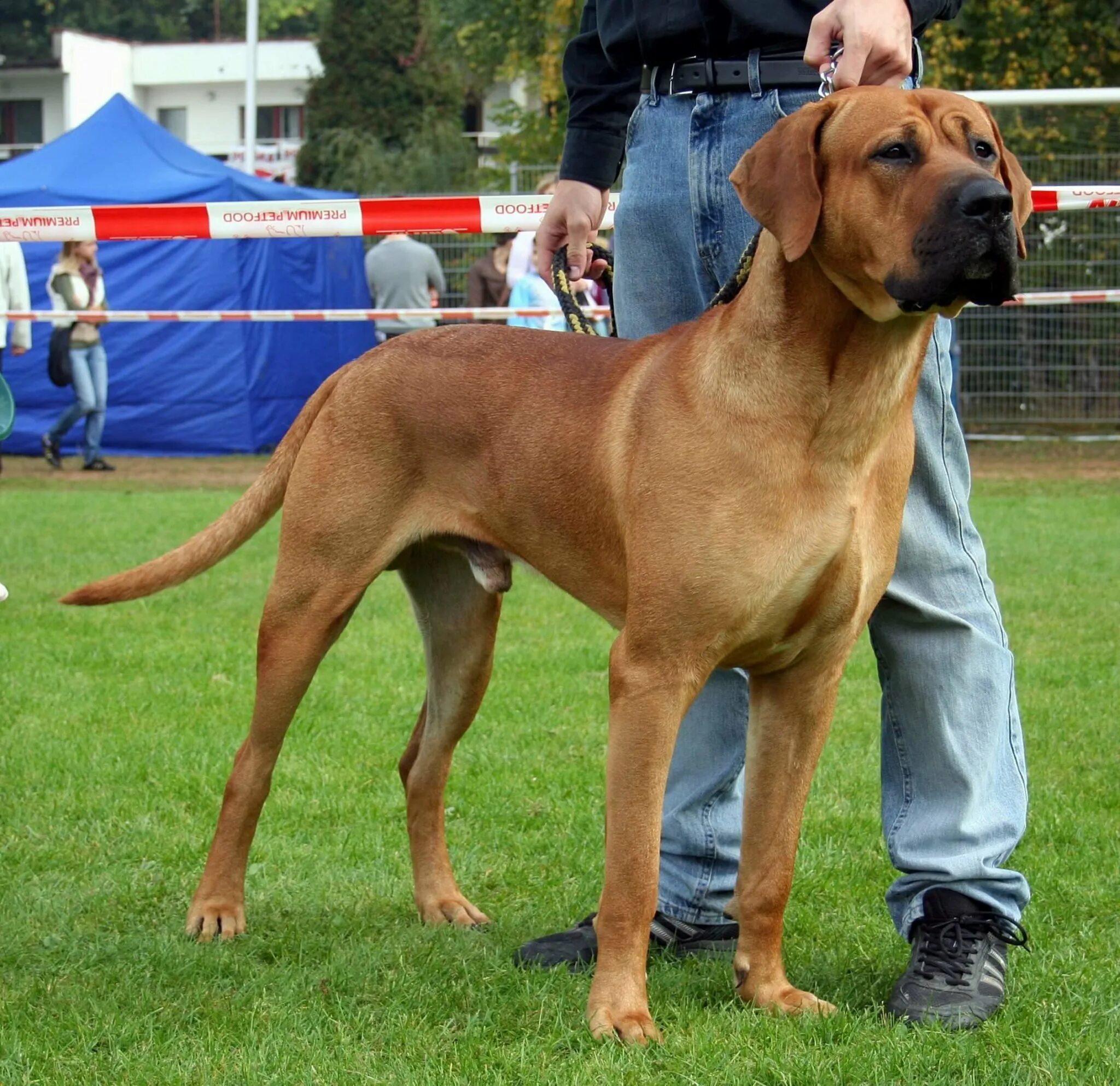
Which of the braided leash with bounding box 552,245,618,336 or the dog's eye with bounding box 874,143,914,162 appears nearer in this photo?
the dog's eye with bounding box 874,143,914,162

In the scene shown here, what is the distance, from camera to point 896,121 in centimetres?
267

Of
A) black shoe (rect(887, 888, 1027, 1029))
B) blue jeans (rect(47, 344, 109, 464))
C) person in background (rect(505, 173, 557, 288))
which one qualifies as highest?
person in background (rect(505, 173, 557, 288))

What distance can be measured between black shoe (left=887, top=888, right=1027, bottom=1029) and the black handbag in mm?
13475

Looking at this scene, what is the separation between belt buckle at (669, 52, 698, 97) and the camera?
10.9ft

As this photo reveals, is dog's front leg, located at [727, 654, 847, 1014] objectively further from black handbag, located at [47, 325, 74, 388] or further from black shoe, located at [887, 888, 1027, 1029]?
black handbag, located at [47, 325, 74, 388]

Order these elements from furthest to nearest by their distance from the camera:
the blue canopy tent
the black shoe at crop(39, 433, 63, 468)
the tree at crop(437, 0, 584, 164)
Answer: the tree at crop(437, 0, 584, 164), the blue canopy tent, the black shoe at crop(39, 433, 63, 468)

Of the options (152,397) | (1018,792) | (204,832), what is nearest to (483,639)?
(204,832)

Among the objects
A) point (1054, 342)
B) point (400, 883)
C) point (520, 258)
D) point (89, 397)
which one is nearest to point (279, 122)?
point (89, 397)

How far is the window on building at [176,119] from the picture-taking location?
55.4 metres

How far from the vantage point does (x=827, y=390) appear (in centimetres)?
281

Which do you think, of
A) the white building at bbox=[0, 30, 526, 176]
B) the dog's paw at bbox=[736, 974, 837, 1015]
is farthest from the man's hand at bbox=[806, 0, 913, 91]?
the white building at bbox=[0, 30, 526, 176]

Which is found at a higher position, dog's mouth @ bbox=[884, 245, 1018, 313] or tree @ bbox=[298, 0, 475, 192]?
tree @ bbox=[298, 0, 475, 192]

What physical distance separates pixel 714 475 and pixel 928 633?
26.9 inches

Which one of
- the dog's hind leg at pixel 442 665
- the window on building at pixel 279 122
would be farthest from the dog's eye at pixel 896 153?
the window on building at pixel 279 122
